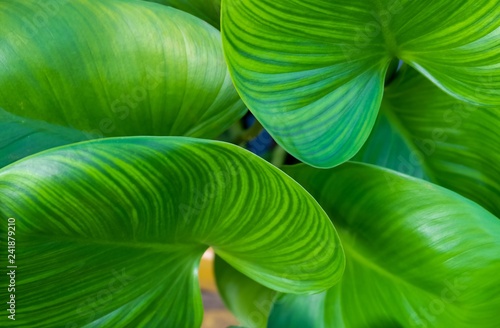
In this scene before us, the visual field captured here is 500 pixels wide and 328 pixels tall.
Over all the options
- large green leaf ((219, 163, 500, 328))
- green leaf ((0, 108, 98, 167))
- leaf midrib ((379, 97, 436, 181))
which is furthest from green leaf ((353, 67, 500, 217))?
green leaf ((0, 108, 98, 167))

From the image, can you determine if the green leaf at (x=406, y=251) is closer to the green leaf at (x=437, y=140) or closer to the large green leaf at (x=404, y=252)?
the large green leaf at (x=404, y=252)

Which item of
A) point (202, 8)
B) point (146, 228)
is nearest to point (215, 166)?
point (146, 228)

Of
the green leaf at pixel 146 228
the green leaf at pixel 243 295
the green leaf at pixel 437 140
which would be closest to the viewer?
the green leaf at pixel 146 228

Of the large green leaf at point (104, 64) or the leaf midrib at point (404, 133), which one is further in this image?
the leaf midrib at point (404, 133)

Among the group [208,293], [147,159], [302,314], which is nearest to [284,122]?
[147,159]

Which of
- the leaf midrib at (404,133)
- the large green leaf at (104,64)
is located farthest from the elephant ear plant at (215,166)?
the leaf midrib at (404,133)
